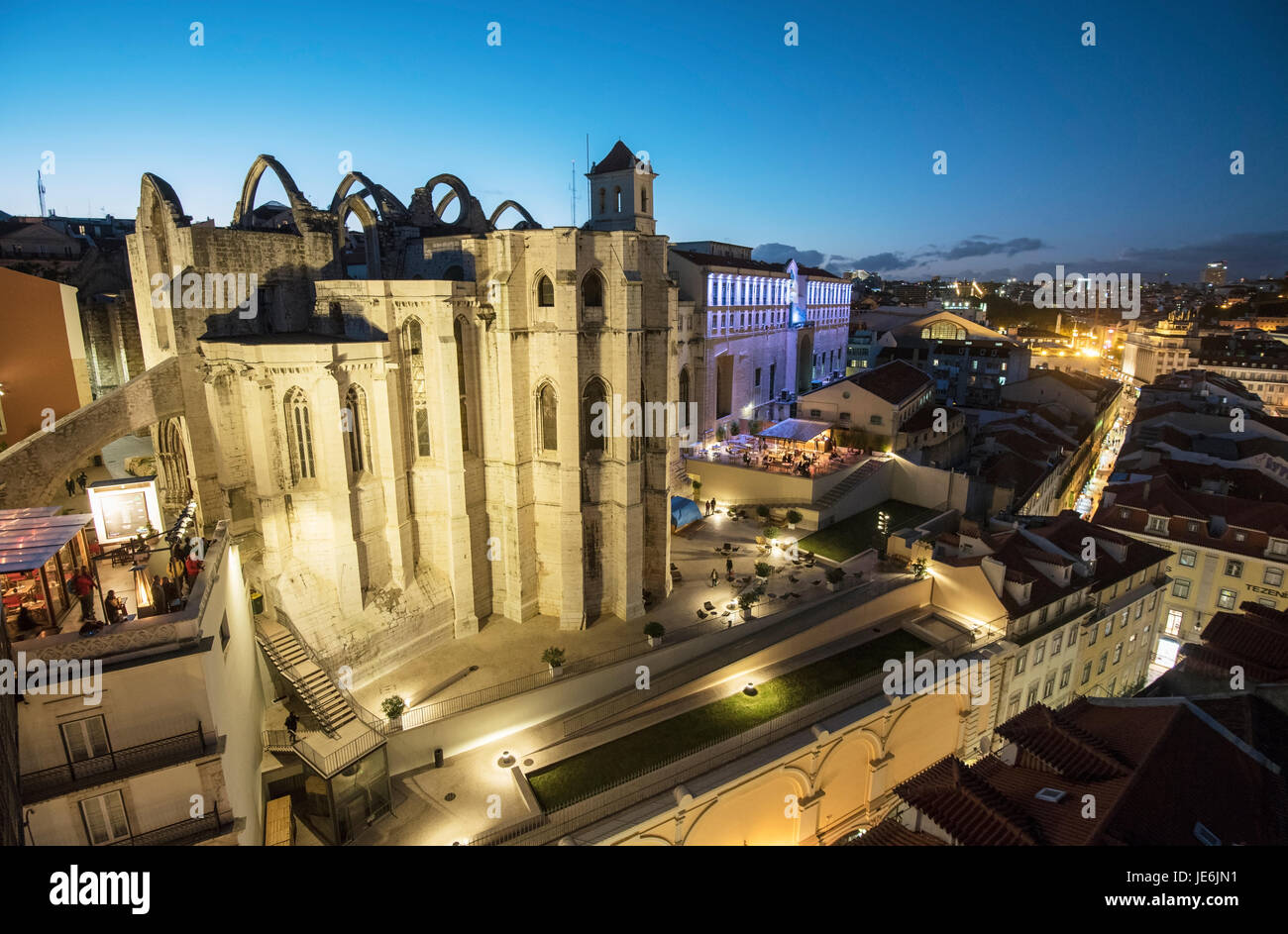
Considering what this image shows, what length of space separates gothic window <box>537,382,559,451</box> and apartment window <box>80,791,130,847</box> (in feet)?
54.1

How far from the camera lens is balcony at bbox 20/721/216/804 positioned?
43.9 ft

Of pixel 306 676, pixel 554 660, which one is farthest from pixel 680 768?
pixel 306 676

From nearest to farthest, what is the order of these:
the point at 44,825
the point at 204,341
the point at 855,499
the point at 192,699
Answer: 1. the point at 44,825
2. the point at 192,699
3. the point at 204,341
4. the point at 855,499

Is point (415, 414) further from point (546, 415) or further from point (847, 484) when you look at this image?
point (847, 484)

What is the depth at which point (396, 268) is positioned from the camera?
97.2 feet

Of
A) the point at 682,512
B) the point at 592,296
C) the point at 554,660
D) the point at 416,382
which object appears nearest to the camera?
the point at 554,660

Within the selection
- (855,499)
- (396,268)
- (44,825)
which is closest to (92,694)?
(44,825)

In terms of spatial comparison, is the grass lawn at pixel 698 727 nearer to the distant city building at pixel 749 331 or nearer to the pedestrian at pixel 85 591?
the pedestrian at pixel 85 591

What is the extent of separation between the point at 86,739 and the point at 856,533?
32847mm

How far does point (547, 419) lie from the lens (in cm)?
2689

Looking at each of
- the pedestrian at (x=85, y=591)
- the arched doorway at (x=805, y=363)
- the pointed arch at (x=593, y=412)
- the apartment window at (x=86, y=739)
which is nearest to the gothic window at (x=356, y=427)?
the pointed arch at (x=593, y=412)

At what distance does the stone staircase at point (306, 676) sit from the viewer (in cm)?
2058

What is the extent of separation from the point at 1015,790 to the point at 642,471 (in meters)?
16.4

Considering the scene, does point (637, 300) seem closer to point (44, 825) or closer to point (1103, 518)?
point (44, 825)
